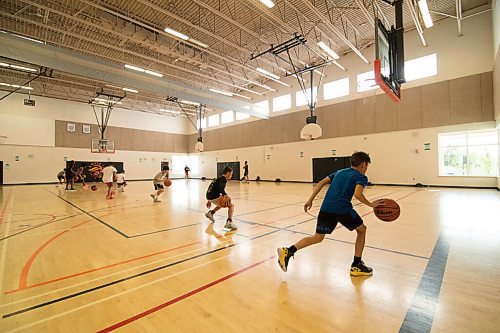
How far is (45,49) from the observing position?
34.3 feet

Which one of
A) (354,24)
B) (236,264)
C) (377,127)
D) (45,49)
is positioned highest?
(354,24)

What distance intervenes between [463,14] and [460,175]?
8349 mm

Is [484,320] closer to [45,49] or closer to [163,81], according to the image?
[45,49]

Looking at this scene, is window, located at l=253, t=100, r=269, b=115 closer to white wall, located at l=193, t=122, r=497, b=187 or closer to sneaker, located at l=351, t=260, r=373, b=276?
white wall, located at l=193, t=122, r=497, b=187

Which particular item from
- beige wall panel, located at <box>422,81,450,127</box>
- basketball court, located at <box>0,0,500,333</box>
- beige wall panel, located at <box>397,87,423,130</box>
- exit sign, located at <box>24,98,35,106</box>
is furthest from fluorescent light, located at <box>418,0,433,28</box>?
exit sign, located at <box>24,98,35,106</box>

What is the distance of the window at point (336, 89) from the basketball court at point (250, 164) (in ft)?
0.45

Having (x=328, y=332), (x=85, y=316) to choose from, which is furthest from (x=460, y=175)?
(x=85, y=316)

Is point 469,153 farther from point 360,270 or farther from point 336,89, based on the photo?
point 360,270

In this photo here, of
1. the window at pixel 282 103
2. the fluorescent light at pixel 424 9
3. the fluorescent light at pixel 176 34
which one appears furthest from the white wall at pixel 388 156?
the fluorescent light at pixel 176 34

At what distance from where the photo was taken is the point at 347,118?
16.7 meters

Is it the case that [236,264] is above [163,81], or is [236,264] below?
below

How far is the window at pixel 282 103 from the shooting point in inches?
802

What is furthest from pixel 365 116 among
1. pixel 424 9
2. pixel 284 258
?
pixel 284 258

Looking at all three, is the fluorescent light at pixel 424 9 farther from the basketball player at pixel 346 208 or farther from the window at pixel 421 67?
the basketball player at pixel 346 208
